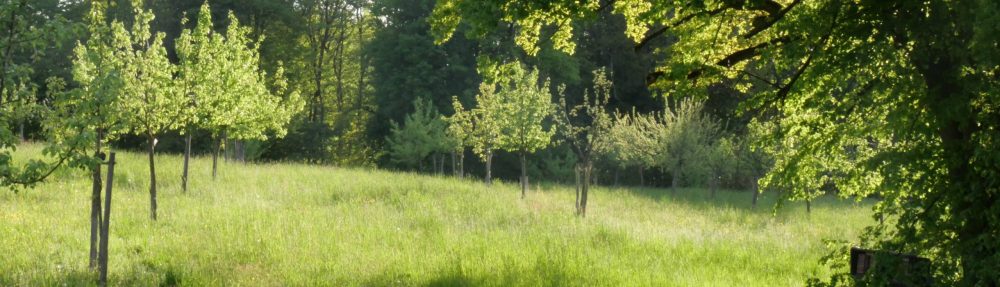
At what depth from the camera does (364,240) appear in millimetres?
13086

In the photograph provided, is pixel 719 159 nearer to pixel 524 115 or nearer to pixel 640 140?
pixel 640 140

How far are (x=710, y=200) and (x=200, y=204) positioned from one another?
824 inches

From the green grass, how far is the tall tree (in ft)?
11.8

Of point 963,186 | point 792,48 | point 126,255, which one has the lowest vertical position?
point 126,255

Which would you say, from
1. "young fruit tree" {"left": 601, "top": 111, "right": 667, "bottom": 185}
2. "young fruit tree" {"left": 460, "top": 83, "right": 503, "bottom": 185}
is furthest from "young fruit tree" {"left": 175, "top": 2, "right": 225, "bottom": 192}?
"young fruit tree" {"left": 601, "top": 111, "right": 667, "bottom": 185}

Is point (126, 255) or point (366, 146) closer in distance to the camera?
point (126, 255)

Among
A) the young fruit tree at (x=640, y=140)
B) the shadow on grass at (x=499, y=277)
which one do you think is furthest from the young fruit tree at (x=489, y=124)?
the shadow on grass at (x=499, y=277)

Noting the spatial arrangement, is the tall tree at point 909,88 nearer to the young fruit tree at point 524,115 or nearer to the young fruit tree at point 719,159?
the young fruit tree at point 524,115

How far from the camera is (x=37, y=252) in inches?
442

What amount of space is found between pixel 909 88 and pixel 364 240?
9003 millimetres

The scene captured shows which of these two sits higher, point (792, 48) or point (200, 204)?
point (792, 48)

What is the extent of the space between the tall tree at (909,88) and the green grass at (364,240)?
3.59 metres

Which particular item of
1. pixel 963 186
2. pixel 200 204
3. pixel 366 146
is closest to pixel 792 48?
pixel 963 186

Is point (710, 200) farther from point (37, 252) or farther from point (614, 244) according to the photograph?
point (37, 252)
